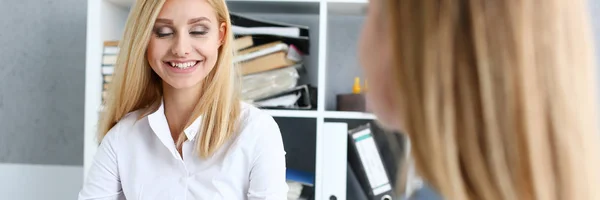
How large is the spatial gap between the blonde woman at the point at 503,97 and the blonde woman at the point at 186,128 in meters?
0.79

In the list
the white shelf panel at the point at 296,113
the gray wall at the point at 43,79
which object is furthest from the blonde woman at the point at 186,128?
the gray wall at the point at 43,79

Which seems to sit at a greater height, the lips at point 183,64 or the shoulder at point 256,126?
the lips at point 183,64

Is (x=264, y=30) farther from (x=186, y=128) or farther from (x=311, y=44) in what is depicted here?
(x=186, y=128)

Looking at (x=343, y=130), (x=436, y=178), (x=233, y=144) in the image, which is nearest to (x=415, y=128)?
(x=436, y=178)

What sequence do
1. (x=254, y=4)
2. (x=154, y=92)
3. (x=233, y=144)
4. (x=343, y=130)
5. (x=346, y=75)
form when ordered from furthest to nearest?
(x=346, y=75) → (x=254, y=4) → (x=343, y=130) → (x=154, y=92) → (x=233, y=144)

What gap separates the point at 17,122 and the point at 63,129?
176 mm

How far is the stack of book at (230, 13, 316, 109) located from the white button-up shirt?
33 cm

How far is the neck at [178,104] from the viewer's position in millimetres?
1338

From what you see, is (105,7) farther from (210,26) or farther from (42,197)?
(42,197)

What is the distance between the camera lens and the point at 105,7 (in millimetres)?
1705

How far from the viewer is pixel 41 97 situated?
2.05 meters

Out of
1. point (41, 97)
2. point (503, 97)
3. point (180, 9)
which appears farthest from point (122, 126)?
point (503, 97)

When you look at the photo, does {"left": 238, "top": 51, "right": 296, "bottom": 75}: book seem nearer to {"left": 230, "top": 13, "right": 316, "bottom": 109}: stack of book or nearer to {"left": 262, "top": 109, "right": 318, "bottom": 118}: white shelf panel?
{"left": 230, "top": 13, "right": 316, "bottom": 109}: stack of book

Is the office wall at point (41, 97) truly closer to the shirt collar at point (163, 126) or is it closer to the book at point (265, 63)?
the book at point (265, 63)
